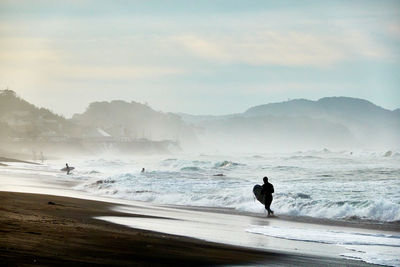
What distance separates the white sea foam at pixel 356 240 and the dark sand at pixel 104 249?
916 millimetres

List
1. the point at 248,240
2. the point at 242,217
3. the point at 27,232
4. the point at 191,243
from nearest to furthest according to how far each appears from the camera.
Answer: the point at 27,232, the point at 191,243, the point at 248,240, the point at 242,217

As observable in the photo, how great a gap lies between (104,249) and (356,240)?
6412 mm

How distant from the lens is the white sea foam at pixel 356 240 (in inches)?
432

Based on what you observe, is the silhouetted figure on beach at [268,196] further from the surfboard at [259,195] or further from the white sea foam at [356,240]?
the white sea foam at [356,240]

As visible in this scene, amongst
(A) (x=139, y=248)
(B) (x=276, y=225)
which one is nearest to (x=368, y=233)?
(B) (x=276, y=225)

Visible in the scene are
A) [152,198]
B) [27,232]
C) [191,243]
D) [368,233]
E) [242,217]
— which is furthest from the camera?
[152,198]

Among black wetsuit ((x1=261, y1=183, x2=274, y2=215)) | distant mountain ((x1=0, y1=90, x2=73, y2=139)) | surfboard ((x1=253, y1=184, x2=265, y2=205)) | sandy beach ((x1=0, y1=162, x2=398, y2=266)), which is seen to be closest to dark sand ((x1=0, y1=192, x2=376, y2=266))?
sandy beach ((x1=0, y1=162, x2=398, y2=266))

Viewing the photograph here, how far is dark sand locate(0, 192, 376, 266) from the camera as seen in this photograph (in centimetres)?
749

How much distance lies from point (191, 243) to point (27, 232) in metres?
→ 2.84

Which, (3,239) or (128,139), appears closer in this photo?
(3,239)

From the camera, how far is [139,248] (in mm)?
9172

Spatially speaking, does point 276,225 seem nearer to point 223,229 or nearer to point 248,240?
point 223,229

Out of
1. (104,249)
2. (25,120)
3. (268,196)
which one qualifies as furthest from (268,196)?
(25,120)

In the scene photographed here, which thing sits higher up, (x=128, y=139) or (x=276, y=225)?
(x=128, y=139)
